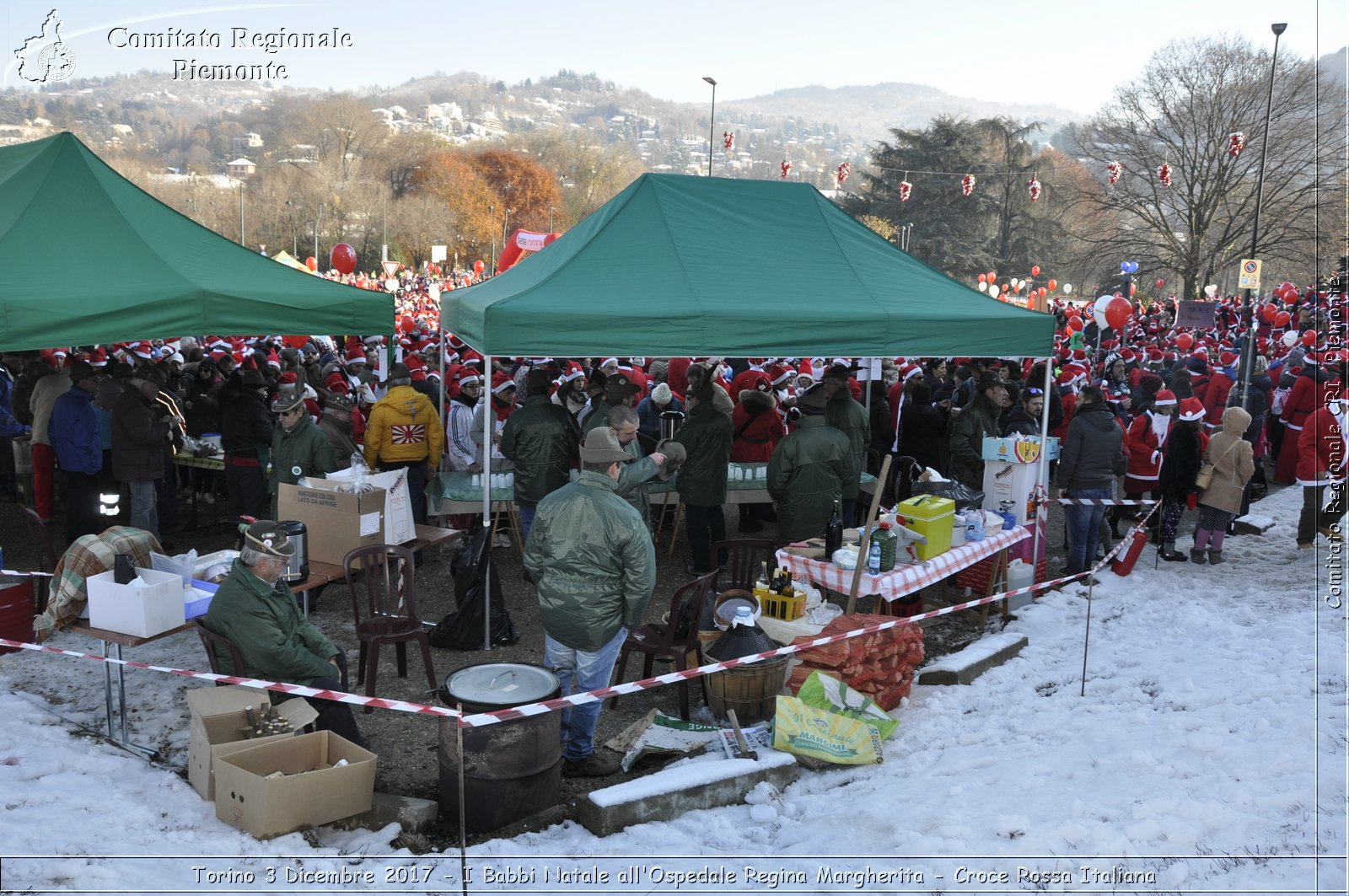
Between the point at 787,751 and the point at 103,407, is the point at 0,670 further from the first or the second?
the point at 787,751

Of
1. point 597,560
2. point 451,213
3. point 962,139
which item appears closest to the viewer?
point 597,560

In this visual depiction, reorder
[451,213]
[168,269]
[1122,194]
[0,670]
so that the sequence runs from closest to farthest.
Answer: [0,670] → [168,269] → [1122,194] → [451,213]

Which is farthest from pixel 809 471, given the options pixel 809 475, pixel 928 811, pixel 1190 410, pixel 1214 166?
pixel 1214 166

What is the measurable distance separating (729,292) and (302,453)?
3.36 metres

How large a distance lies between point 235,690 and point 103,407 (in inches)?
218

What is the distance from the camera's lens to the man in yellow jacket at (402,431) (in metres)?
8.04

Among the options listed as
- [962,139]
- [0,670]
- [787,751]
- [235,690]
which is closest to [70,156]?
[0,670]

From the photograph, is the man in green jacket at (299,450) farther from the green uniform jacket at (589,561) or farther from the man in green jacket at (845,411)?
the man in green jacket at (845,411)

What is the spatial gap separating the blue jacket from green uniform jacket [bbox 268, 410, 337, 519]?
199 centimetres

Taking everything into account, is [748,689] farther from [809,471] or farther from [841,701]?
[809,471]

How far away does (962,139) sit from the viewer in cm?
5259

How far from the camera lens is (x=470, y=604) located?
6520 mm

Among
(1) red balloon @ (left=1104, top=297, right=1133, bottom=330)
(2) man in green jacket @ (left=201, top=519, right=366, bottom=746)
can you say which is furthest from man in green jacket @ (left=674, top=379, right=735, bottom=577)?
(1) red balloon @ (left=1104, top=297, right=1133, bottom=330)

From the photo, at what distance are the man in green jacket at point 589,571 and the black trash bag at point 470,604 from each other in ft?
5.62
